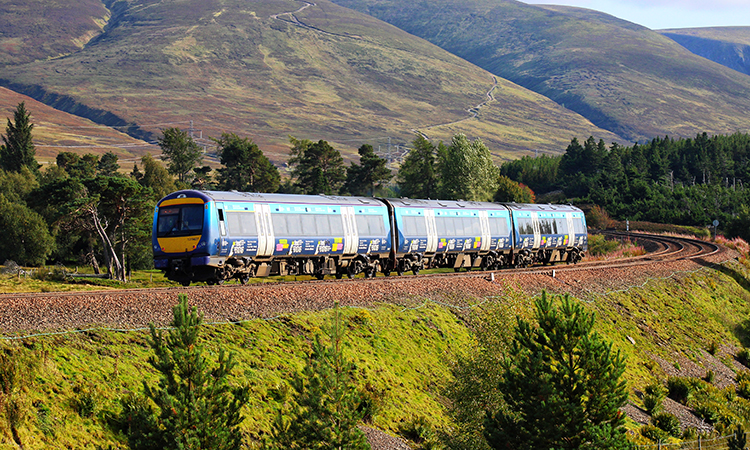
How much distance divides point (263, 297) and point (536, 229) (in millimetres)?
26807

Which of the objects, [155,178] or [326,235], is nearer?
[326,235]

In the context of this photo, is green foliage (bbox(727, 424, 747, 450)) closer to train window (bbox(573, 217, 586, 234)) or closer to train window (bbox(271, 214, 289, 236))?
train window (bbox(271, 214, 289, 236))

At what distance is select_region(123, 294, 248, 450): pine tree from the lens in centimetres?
1154

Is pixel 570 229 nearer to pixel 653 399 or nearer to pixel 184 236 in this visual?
pixel 653 399


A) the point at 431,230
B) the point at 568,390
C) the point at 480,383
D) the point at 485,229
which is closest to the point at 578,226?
the point at 485,229

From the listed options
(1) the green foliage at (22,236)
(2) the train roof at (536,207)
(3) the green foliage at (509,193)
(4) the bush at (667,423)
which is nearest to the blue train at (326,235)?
(2) the train roof at (536,207)

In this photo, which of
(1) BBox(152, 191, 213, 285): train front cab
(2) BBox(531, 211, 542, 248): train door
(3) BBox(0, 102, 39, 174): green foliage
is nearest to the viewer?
(1) BBox(152, 191, 213, 285): train front cab

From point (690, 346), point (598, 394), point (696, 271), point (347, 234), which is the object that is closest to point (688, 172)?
point (696, 271)

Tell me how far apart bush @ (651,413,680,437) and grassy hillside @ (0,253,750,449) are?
4.32 feet

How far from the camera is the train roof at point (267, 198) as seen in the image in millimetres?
26125

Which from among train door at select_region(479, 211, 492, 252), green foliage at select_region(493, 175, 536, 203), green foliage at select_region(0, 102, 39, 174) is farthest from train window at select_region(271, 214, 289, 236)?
green foliage at select_region(0, 102, 39, 174)

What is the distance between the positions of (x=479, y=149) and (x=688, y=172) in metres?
51.8

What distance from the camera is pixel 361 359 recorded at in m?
20.2

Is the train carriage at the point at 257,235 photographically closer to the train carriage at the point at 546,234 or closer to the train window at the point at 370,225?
the train window at the point at 370,225
